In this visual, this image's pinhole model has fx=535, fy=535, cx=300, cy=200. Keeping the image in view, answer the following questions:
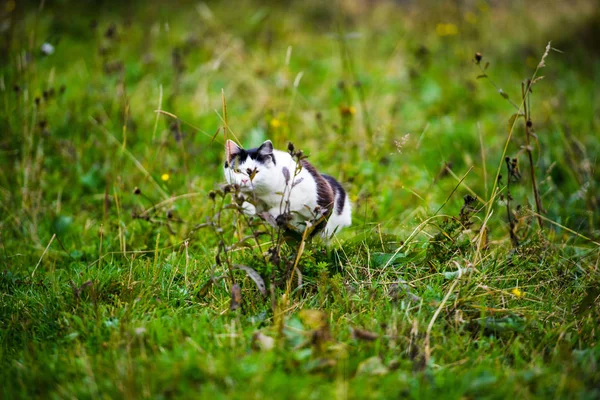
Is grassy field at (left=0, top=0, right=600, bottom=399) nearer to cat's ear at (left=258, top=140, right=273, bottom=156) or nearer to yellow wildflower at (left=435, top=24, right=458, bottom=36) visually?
yellow wildflower at (left=435, top=24, right=458, bottom=36)

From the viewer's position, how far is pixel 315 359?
192 cm

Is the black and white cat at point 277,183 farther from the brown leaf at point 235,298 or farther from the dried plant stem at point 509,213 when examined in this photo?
the dried plant stem at point 509,213

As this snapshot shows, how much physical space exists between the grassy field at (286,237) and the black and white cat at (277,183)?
16 centimetres

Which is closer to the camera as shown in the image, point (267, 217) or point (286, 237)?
point (267, 217)

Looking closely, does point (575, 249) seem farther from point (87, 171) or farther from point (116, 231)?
point (87, 171)

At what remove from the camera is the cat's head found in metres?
2.54

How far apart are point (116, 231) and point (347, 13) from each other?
508 cm

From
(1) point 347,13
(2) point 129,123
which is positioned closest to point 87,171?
(2) point 129,123

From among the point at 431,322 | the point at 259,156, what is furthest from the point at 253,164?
the point at 431,322

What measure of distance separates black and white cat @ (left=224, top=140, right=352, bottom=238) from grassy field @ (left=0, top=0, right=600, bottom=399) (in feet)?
0.52

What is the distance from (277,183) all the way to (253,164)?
0.55 feet

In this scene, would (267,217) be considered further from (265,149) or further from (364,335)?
(364,335)

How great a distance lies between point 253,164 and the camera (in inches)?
101

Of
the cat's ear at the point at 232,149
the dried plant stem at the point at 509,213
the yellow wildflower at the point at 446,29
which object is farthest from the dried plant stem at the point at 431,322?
the yellow wildflower at the point at 446,29
